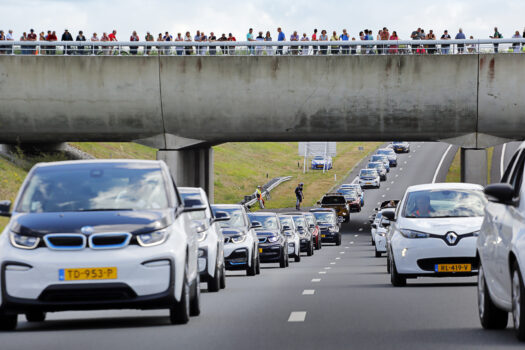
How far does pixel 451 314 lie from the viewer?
14.1 meters

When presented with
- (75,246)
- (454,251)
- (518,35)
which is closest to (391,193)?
(518,35)

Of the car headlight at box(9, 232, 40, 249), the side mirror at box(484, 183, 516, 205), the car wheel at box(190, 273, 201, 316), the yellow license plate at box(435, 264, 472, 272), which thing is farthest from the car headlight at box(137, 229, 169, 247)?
the yellow license plate at box(435, 264, 472, 272)

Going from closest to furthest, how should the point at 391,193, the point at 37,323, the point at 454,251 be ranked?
the point at 37,323
the point at 454,251
the point at 391,193

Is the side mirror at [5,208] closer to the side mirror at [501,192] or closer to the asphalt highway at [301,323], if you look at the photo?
the asphalt highway at [301,323]

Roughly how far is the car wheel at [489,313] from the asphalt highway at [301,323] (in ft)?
0.50

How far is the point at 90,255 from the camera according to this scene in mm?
12289

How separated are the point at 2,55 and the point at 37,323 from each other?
3873 cm

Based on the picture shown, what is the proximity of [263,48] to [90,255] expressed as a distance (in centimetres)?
3923

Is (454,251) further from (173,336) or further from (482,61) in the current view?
(482,61)

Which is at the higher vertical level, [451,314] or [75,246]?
[75,246]

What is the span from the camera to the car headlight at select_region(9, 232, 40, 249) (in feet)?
40.4

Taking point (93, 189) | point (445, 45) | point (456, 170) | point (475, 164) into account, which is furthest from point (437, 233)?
point (456, 170)

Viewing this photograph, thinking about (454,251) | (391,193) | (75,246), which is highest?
(75,246)

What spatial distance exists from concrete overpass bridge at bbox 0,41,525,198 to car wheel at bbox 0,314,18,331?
38364 mm
